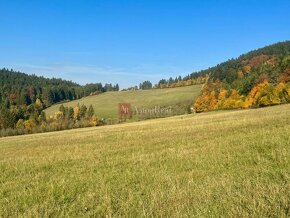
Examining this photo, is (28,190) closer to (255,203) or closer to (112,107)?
(255,203)

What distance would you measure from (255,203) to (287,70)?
305 feet

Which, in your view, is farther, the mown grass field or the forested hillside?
the forested hillside

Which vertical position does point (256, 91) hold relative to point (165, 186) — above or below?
below

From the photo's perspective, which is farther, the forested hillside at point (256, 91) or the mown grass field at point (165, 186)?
the forested hillside at point (256, 91)

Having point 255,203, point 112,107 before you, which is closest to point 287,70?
point 255,203

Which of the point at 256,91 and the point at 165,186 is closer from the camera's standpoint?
the point at 165,186

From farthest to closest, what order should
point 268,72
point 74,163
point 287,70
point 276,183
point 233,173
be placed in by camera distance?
point 268,72
point 287,70
point 74,163
point 233,173
point 276,183

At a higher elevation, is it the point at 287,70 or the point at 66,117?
the point at 287,70

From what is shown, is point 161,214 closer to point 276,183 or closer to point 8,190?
point 276,183

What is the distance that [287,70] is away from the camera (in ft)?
302

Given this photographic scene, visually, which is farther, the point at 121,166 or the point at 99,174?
the point at 121,166

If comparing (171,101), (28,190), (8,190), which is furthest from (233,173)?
(171,101)

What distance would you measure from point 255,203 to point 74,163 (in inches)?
399

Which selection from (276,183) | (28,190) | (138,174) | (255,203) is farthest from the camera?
(138,174)
